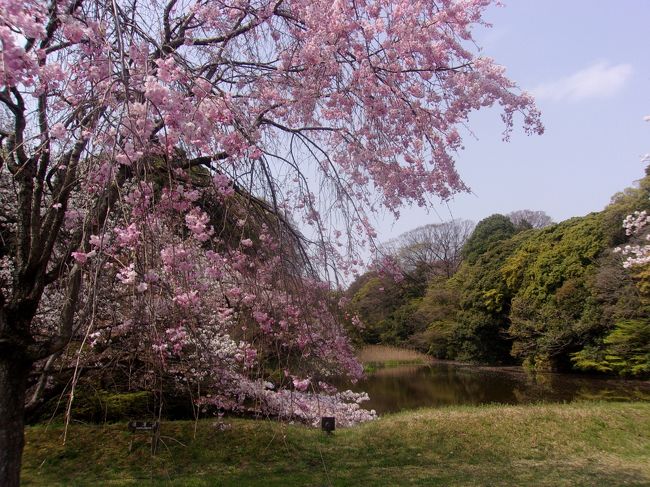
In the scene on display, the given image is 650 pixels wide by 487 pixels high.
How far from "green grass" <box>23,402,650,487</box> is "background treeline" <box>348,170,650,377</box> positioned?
13.0 ft

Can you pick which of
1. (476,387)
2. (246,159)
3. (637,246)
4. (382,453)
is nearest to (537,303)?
(476,387)

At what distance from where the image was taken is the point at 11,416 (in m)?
3.40

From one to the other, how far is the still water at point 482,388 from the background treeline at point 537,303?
1.19 meters

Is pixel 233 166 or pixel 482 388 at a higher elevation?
pixel 233 166

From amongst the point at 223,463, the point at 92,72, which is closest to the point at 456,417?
the point at 223,463

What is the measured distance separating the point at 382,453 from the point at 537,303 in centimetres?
1536

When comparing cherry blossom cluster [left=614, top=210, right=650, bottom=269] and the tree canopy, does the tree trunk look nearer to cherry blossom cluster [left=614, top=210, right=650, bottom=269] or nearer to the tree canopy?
the tree canopy

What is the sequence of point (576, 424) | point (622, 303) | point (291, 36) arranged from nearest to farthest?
point (291, 36) < point (576, 424) < point (622, 303)

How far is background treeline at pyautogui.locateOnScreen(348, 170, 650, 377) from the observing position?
16062 millimetres

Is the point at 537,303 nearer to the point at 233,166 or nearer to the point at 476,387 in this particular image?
the point at 476,387

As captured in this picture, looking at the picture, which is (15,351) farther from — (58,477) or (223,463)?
(223,463)

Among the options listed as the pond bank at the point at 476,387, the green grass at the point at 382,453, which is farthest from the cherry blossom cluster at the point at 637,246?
the pond bank at the point at 476,387

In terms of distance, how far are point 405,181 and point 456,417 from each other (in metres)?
6.07

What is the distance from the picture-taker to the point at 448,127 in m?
4.16
